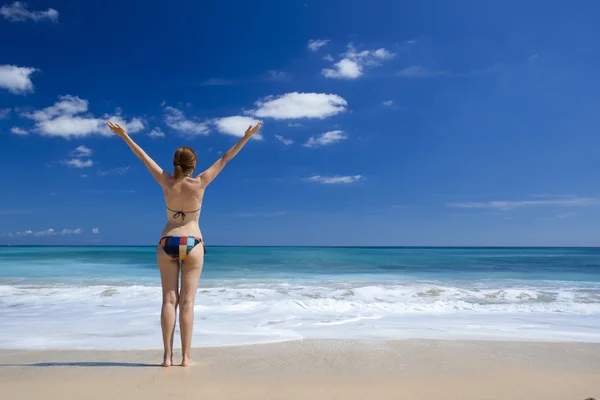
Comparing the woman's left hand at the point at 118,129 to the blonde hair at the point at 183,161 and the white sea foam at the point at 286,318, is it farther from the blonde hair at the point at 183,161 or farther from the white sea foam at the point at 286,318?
the white sea foam at the point at 286,318

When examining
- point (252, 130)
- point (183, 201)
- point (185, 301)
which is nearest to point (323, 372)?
point (185, 301)

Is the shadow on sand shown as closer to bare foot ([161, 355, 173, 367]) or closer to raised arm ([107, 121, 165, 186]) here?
bare foot ([161, 355, 173, 367])

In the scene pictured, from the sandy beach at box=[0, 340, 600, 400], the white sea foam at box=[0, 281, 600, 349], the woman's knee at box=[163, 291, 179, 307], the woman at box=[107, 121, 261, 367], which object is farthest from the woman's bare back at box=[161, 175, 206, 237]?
the white sea foam at box=[0, 281, 600, 349]

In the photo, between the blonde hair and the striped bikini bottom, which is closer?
the striped bikini bottom

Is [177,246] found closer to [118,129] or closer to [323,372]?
[118,129]

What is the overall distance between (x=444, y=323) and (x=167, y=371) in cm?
377

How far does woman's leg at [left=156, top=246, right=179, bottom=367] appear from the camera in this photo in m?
3.34

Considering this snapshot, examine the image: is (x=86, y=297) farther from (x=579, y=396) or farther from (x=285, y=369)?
(x=579, y=396)

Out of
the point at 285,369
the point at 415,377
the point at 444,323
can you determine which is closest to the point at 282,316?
the point at 444,323

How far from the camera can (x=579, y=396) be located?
9.03ft

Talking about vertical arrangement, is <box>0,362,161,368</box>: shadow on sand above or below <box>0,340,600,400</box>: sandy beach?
below

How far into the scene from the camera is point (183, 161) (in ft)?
11.4

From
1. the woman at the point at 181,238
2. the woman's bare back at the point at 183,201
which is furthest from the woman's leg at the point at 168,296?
the woman's bare back at the point at 183,201

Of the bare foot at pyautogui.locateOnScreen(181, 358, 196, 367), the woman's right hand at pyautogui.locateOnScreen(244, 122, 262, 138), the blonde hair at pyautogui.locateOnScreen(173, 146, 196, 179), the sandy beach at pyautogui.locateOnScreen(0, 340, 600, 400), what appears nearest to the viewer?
the sandy beach at pyautogui.locateOnScreen(0, 340, 600, 400)
